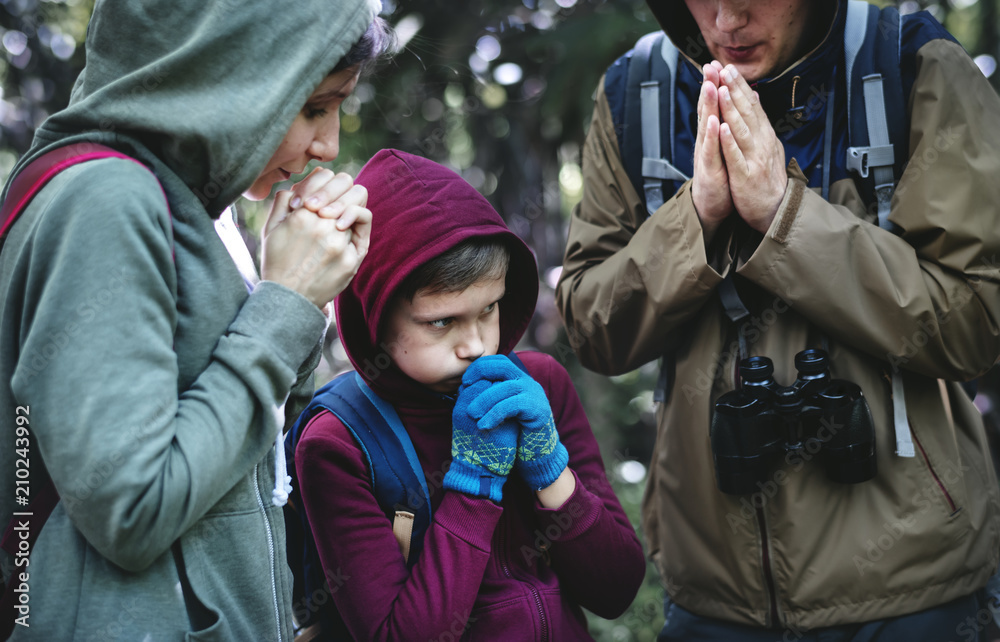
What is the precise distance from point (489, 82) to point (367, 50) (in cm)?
287

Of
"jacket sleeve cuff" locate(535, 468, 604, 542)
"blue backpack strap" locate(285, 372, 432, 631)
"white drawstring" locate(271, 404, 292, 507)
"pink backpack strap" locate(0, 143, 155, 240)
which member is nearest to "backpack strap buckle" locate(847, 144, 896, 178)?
"jacket sleeve cuff" locate(535, 468, 604, 542)

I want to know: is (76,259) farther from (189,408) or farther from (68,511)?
(68,511)

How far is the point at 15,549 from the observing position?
4.25 feet

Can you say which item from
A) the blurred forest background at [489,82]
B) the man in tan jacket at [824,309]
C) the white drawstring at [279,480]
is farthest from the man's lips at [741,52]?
the white drawstring at [279,480]

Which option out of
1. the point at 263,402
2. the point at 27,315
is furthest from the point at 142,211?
the point at 263,402

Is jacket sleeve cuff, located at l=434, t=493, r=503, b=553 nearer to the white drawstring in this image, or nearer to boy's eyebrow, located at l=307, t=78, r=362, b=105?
the white drawstring

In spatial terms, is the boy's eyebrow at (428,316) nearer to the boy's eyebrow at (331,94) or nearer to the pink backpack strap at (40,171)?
the boy's eyebrow at (331,94)

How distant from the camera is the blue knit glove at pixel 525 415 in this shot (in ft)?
6.06

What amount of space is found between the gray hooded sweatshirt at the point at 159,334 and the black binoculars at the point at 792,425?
1120 mm

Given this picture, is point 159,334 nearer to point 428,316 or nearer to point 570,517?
point 428,316

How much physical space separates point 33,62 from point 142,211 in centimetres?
363

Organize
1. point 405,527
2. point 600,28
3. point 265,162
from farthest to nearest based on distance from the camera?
1. point 600,28
2. point 405,527
3. point 265,162

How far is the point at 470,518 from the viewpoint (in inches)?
73.3

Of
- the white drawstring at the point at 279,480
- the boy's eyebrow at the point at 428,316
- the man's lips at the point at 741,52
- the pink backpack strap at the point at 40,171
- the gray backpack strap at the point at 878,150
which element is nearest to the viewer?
the pink backpack strap at the point at 40,171
